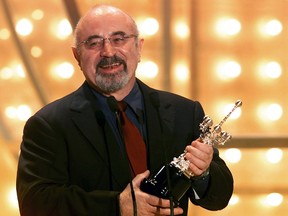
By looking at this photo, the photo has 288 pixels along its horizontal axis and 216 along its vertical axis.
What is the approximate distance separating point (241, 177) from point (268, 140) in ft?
0.54

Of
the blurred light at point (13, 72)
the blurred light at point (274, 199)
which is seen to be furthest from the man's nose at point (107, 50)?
the blurred light at point (274, 199)

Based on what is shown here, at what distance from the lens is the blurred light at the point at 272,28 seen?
6.82 feet

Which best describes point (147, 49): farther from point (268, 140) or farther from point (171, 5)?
point (268, 140)

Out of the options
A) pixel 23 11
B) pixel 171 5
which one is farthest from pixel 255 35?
pixel 23 11

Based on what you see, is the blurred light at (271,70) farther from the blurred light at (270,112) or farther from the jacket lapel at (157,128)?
the jacket lapel at (157,128)

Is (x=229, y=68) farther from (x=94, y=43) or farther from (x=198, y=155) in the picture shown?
(x=198, y=155)

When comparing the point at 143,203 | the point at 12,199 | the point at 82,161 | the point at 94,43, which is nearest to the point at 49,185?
the point at 82,161

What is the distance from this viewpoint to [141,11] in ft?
6.86

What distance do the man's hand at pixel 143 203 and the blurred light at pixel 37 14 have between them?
120cm

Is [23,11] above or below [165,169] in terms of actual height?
above

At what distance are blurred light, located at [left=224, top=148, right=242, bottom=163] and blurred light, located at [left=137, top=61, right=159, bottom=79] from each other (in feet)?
1.25

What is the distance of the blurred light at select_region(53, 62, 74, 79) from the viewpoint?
84.0 inches

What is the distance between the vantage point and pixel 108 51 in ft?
3.75

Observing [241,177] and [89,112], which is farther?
[241,177]
